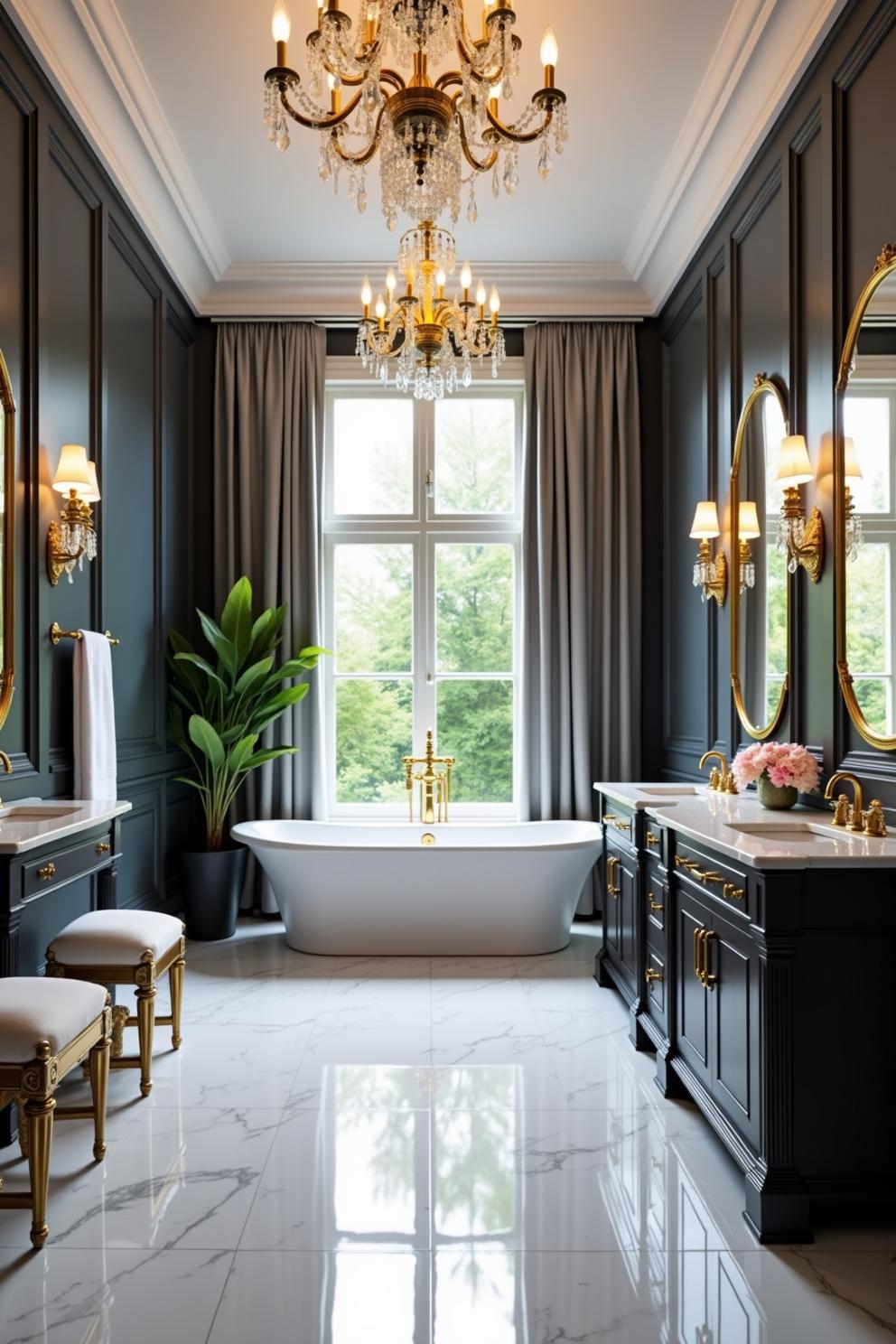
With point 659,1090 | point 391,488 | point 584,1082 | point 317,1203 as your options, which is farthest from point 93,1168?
point 391,488

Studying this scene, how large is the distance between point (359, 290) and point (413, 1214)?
4133mm

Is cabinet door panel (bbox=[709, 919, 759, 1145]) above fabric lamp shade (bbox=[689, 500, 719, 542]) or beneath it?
beneath

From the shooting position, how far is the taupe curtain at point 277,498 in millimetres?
4828

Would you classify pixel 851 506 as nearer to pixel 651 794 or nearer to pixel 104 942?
pixel 651 794

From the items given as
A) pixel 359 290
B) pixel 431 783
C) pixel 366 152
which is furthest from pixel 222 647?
pixel 366 152

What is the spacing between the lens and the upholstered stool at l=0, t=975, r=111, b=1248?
1.91 metres

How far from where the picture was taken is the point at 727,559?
3701mm

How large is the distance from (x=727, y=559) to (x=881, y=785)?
4.83 ft

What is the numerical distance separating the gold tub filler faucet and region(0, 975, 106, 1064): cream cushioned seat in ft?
8.94

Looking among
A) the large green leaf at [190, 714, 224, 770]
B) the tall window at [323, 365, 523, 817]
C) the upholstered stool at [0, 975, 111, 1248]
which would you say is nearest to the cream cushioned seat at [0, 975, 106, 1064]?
the upholstered stool at [0, 975, 111, 1248]

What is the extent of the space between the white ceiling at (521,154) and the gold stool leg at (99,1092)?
2852mm

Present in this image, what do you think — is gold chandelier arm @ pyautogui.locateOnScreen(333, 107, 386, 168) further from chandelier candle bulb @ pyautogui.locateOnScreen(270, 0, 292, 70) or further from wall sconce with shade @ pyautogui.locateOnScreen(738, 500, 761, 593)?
wall sconce with shade @ pyautogui.locateOnScreen(738, 500, 761, 593)

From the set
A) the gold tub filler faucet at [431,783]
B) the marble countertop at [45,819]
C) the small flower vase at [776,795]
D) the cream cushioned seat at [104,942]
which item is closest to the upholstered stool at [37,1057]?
the marble countertop at [45,819]

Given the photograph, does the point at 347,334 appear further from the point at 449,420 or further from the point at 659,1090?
the point at 659,1090
